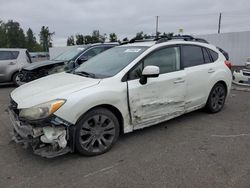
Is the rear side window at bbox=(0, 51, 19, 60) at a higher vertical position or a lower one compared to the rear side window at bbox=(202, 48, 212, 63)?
lower

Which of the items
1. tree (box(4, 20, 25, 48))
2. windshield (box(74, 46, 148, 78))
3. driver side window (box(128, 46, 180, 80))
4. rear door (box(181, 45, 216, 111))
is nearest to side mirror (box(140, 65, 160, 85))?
driver side window (box(128, 46, 180, 80))

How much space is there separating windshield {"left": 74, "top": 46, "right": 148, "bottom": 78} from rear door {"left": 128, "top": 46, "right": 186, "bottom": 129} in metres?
0.22

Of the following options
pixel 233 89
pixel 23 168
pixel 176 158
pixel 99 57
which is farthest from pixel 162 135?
pixel 233 89

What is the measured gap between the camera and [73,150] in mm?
3129

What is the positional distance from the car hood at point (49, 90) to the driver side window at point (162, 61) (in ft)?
2.19

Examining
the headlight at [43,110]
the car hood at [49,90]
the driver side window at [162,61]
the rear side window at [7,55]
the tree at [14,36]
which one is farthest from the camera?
the tree at [14,36]

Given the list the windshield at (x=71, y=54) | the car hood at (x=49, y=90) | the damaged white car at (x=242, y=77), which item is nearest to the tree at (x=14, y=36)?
the windshield at (x=71, y=54)

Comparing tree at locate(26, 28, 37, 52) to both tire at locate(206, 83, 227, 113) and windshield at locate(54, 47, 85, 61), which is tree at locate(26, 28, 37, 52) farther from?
tire at locate(206, 83, 227, 113)

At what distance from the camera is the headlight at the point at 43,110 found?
9.54 ft

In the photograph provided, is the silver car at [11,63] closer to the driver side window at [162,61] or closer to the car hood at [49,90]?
the car hood at [49,90]

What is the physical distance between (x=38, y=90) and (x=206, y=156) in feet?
8.47

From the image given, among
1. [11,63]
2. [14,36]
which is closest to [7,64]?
[11,63]

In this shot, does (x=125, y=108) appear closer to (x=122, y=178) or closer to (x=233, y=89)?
(x=122, y=178)

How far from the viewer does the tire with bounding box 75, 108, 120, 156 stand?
3.16 metres
